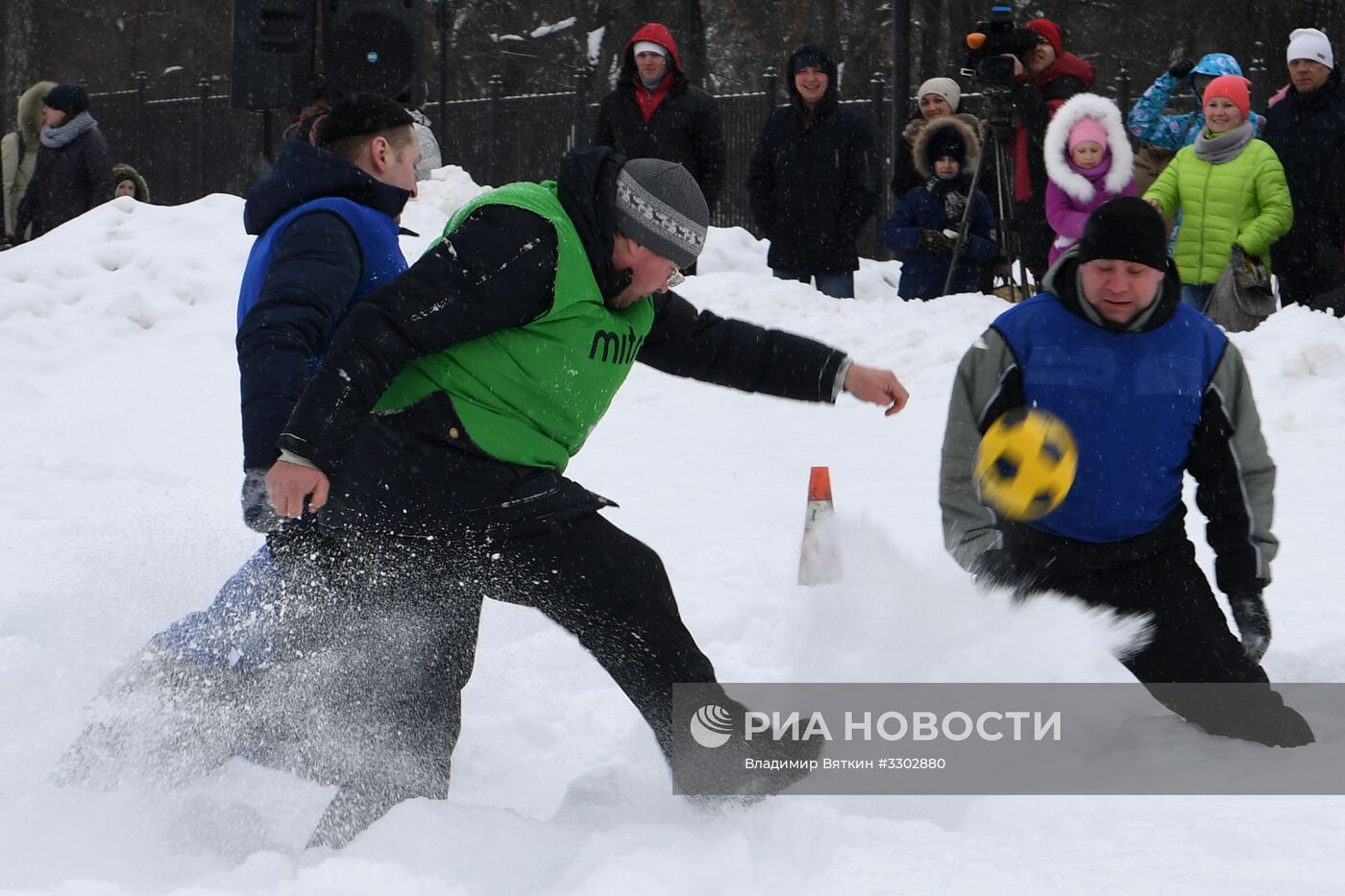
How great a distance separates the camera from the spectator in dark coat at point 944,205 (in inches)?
396

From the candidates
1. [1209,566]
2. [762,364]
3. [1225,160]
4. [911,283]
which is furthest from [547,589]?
[911,283]

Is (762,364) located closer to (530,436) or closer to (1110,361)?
(530,436)

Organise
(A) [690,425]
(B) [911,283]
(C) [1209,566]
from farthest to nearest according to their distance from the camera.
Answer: (B) [911,283], (A) [690,425], (C) [1209,566]

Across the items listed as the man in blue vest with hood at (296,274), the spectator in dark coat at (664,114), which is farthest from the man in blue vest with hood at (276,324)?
the spectator in dark coat at (664,114)

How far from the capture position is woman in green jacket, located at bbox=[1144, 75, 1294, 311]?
27.3ft

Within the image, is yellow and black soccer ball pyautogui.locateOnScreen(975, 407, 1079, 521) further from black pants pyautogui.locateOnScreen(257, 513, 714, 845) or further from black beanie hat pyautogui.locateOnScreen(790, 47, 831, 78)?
black beanie hat pyautogui.locateOnScreen(790, 47, 831, 78)

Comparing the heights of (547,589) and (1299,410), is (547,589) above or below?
above

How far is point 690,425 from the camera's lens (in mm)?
9000

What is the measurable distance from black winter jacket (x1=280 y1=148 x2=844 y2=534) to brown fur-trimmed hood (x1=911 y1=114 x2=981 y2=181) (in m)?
6.95

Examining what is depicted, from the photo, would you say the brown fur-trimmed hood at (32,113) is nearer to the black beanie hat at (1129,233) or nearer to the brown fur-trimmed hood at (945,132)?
the brown fur-trimmed hood at (945,132)

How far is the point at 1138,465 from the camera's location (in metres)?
4.05

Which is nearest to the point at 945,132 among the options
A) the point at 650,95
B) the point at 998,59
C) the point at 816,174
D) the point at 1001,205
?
the point at 1001,205

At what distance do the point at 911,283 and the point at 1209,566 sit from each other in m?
4.82

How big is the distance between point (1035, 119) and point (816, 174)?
140cm
